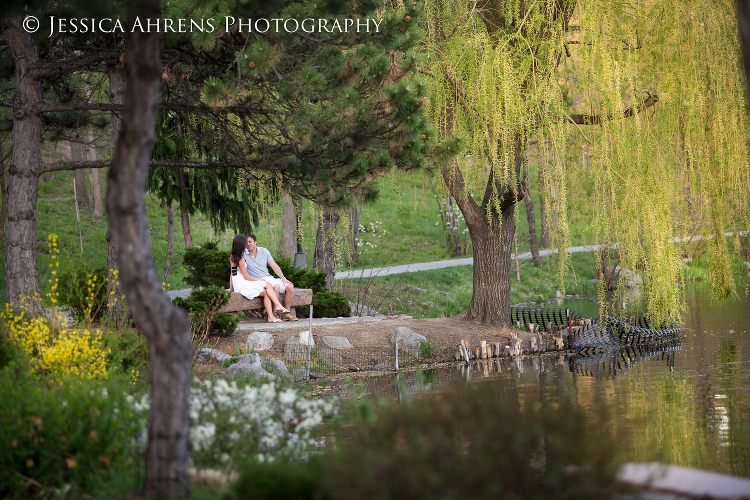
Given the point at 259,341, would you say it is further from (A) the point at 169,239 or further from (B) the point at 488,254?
(A) the point at 169,239

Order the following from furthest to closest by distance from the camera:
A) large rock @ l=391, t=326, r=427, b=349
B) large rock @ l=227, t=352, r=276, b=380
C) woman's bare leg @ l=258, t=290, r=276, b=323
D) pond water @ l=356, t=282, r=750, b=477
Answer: large rock @ l=391, t=326, r=427, b=349
woman's bare leg @ l=258, t=290, r=276, b=323
large rock @ l=227, t=352, r=276, b=380
pond water @ l=356, t=282, r=750, b=477

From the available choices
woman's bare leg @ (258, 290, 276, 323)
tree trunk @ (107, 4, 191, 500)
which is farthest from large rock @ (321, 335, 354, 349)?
tree trunk @ (107, 4, 191, 500)

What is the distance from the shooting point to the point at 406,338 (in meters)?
12.5

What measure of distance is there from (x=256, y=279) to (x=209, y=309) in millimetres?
1223

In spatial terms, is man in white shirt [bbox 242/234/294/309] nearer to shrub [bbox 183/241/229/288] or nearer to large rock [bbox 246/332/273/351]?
large rock [bbox 246/332/273/351]

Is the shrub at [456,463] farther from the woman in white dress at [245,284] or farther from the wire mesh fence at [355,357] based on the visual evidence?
the woman in white dress at [245,284]

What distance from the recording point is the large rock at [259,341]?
36.7 feet

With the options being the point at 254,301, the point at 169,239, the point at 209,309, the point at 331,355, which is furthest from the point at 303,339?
the point at 169,239

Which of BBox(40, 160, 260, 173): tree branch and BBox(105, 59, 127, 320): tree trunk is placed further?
BBox(105, 59, 127, 320): tree trunk

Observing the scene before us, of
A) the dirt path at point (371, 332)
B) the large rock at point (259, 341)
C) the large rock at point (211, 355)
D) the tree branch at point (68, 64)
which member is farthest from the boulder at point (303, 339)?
the tree branch at point (68, 64)

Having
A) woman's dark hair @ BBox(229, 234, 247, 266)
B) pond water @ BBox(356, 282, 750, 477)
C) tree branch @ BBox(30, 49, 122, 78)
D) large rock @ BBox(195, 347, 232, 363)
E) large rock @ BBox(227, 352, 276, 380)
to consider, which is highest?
tree branch @ BBox(30, 49, 122, 78)

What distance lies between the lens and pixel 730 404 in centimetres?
863

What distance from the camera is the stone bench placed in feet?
38.7

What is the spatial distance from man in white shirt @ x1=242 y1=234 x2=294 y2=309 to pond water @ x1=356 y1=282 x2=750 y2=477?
224 cm
